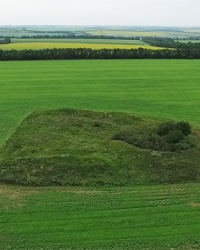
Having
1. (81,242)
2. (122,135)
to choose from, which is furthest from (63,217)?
(122,135)

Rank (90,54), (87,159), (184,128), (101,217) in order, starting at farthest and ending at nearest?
(90,54) → (184,128) → (87,159) → (101,217)

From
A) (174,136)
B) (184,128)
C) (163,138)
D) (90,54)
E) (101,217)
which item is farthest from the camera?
(90,54)

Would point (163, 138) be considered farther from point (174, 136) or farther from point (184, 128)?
point (184, 128)

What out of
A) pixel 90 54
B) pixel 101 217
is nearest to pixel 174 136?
pixel 101 217

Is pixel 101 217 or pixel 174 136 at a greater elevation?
pixel 174 136

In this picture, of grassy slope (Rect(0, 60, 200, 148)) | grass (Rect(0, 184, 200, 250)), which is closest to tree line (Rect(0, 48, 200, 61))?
grassy slope (Rect(0, 60, 200, 148))

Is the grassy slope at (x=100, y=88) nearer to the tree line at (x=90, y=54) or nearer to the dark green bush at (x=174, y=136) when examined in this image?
the tree line at (x=90, y=54)
